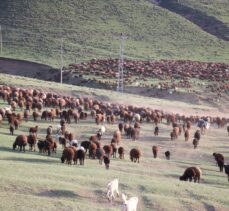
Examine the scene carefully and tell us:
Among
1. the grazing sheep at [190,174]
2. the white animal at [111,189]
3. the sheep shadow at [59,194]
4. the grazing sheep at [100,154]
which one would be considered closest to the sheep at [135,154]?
the grazing sheep at [100,154]

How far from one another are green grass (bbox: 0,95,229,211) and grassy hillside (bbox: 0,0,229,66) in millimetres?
54612

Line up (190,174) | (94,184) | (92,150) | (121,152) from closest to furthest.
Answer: (94,184), (190,174), (92,150), (121,152)

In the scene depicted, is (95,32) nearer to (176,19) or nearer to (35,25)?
(35,25)

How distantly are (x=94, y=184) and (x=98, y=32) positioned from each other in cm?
7519

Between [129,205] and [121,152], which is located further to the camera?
[121,152]

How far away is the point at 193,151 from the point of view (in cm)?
3522

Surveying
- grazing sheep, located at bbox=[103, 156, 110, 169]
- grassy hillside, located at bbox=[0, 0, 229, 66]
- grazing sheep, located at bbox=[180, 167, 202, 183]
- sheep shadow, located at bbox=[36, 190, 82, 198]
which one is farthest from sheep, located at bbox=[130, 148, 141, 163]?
grassy hillside, located at bbox=[0, 0, 229, 66]

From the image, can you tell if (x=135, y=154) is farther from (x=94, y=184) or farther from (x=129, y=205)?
(x=129, y=205)

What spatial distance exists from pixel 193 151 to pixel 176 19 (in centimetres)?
7436

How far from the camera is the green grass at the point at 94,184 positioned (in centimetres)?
2035

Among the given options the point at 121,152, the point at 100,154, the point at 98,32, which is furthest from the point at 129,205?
the point at 98,32

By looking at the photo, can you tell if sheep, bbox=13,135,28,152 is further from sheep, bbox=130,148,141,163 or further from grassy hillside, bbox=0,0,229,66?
grassy hillside, bbox=0,0,229,66

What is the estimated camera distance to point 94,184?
22234 mm


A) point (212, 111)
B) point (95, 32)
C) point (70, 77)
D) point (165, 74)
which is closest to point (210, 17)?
point (95, 32)
